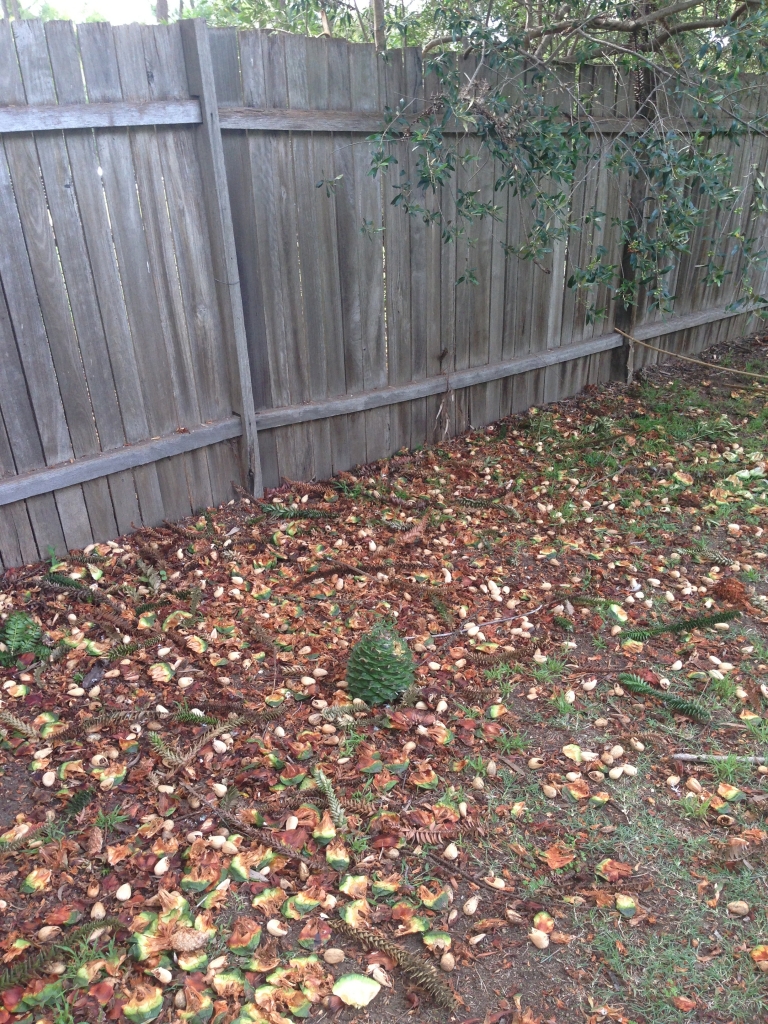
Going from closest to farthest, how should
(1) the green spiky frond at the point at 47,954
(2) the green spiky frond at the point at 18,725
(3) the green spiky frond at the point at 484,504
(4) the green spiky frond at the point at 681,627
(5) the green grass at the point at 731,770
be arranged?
1. (1) the green spiky frond at the point at 47,954
2. (5) the green grass at the point at 731,770
3. (2) the green spiky frond at the point at 18,725
4. (4) the green spiky frond at the point at 681,627
5. (3) the green spiky frond at the point at 484,504

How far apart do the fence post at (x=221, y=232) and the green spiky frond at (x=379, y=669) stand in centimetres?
156

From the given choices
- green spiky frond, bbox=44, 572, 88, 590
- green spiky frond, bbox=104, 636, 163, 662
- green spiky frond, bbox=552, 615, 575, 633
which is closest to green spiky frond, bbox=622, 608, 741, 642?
green spiky frond, bbox=552, 615, 575, 633

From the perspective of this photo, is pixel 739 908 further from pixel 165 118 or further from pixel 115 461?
pixel 165 118

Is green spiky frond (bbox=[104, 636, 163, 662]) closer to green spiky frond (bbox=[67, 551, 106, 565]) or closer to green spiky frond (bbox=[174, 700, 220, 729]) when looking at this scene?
green spiky frond (bbox=[174, 700, 220, 729])

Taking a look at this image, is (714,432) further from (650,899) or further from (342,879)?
(342,879)

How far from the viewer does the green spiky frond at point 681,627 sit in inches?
113

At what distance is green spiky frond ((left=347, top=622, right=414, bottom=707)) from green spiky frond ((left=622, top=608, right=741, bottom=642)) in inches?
37.5

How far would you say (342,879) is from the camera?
1904 millimetres

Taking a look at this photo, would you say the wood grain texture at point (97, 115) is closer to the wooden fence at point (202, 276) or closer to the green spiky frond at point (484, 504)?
the wooden fence at point (202, 276)

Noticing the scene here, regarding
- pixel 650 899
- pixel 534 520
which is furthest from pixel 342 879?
pixel 534 520

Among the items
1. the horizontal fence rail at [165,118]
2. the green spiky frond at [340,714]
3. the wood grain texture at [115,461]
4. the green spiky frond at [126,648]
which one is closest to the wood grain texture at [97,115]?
the horizontal fence rail at [165,118]

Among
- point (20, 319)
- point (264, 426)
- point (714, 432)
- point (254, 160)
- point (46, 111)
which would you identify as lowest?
point (714, 432)

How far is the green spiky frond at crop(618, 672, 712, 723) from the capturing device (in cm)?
246

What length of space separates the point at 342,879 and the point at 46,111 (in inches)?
110
